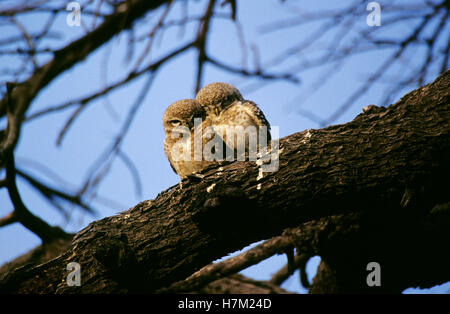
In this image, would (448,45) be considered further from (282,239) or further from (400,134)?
(282,239)

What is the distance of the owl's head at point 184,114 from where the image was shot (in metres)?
4.32

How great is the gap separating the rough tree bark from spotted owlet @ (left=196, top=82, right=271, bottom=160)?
2.64ft

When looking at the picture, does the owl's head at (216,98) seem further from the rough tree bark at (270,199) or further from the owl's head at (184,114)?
the rough tree bark at (270,199)

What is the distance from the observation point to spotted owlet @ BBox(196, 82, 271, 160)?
404 cm

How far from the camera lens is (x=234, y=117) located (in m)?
4.21

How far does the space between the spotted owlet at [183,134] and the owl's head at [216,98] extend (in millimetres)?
77

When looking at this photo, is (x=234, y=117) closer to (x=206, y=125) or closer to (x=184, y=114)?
(x=206, y=125)

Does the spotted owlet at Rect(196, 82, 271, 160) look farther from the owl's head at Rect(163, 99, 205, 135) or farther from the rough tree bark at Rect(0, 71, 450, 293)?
the rough tree bark at Rect(0, 71, 450, 293)

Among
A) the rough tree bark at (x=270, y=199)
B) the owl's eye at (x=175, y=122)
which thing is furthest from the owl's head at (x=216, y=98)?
the rough tree bark at (x=270, y=199)

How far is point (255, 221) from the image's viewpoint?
2.97m

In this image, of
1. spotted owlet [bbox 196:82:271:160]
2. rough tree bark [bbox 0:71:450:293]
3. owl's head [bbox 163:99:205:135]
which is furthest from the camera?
owl's head [bbox 163:99:205:135]

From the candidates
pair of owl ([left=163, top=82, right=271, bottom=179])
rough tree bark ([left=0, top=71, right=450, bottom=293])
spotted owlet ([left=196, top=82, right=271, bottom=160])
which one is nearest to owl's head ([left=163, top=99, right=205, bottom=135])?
pair of owl ([left=163, top=82, right=271, bottom=179])
